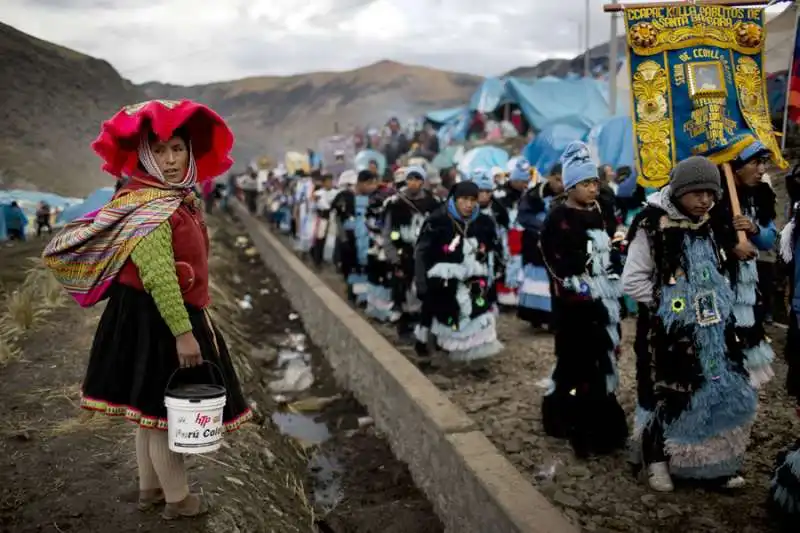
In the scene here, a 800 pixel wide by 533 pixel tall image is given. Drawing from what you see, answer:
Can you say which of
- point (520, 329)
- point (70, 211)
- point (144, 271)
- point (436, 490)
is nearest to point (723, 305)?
point (436, 490)

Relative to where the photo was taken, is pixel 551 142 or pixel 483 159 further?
pixel 483 159

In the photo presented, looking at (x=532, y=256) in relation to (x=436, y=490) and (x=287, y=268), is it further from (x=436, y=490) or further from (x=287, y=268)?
(x=287, y=268)

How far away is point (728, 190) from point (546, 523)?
2.20 metres

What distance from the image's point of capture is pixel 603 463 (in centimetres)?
455

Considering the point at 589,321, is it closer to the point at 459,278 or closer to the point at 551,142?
the point at 459,278

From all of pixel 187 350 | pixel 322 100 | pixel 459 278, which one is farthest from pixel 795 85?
pixel 322 100

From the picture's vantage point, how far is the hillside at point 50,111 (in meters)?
5.71

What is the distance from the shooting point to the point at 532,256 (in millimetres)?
7742

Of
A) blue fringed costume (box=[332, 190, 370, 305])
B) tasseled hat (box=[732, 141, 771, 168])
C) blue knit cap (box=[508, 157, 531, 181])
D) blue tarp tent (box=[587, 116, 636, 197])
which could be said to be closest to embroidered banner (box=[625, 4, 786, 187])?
tasseled hat (box=[732, 141, 771, 168])

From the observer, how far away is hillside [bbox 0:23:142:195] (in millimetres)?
5715

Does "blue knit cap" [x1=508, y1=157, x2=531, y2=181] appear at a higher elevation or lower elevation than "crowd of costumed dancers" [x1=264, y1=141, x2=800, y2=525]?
higher

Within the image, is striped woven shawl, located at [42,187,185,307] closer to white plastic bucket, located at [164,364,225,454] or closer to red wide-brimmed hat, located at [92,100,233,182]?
red wide-brimmed hat, located at [92,100,233,182]

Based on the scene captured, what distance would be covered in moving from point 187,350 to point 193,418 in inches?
10.6

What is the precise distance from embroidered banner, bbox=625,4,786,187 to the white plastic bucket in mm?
2851
